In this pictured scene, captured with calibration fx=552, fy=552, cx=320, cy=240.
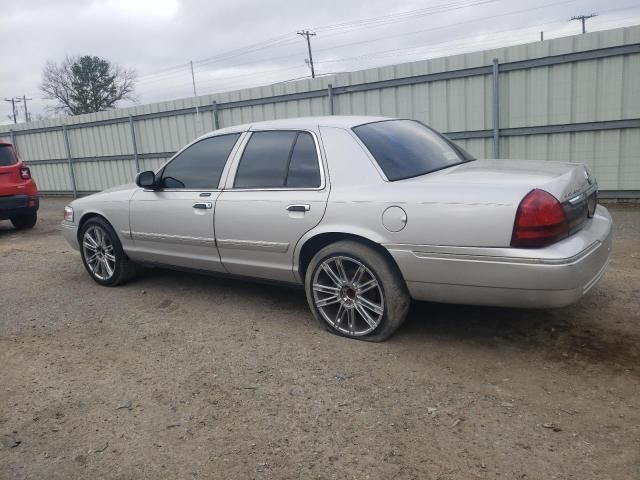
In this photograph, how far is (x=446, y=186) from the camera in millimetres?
3432

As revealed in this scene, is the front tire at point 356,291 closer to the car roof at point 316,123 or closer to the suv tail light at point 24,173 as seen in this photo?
the car roof at point 316,123

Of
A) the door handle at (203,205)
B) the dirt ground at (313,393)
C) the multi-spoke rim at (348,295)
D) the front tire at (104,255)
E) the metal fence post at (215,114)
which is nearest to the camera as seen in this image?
the dirt ground at (313,393)

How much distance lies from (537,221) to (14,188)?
906 cm

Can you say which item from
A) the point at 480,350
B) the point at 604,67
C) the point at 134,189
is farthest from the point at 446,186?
the point at 604,67

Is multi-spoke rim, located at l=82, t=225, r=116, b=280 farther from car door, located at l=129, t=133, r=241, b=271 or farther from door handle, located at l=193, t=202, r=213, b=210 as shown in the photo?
door handle, located at l=193, t=202, r=213, b=210

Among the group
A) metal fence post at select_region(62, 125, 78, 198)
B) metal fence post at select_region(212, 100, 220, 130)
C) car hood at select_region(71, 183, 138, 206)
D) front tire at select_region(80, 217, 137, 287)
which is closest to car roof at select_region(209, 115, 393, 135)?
car hood at select_region(71, 183, 138, 206)

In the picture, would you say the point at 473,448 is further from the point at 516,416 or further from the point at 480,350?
the point at 480,350

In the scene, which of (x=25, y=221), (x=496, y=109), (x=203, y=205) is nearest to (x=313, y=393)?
(x=203, y=205)

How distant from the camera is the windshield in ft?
12.6

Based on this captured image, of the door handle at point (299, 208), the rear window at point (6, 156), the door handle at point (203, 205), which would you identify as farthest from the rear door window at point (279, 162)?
the rear window at point (6, 156)

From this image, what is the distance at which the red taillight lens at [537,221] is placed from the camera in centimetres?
310

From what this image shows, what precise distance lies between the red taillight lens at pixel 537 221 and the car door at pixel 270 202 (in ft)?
4.41

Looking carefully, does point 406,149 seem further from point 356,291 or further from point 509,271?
point 509,271

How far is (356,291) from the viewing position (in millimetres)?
3838
